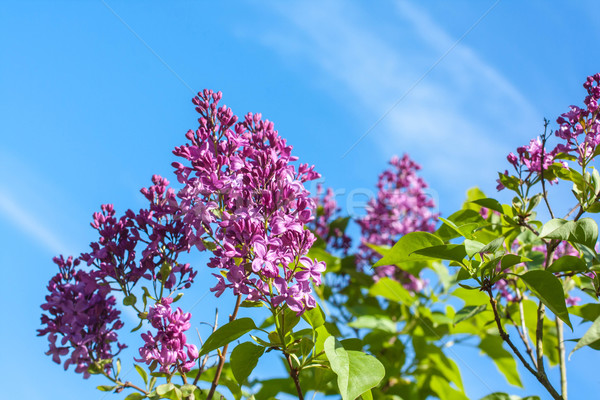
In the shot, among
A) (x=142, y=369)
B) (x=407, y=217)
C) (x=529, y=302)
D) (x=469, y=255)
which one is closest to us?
(x=469, y=255)

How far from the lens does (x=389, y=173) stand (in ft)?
14.2

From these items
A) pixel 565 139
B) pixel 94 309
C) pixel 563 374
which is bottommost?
pixel 563 374

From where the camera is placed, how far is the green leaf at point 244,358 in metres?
1.46

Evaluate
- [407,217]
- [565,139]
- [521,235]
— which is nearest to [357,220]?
[407,217]

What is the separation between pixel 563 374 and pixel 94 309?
1551 millimetres

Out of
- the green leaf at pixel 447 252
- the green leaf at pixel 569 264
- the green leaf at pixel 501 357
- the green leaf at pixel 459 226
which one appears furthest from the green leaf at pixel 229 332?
the green leaf at pixel 501 357

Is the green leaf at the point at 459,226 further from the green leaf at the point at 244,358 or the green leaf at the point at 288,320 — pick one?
the green leaf at the point at 244,358

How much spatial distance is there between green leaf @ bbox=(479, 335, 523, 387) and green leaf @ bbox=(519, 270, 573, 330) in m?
1.79

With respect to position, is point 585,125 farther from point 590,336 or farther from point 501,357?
point 501,357

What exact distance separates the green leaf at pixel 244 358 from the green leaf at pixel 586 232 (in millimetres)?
897

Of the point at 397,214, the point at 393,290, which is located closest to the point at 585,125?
the point at 393,290

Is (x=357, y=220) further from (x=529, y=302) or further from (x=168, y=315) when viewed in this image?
(x=168, y=315)

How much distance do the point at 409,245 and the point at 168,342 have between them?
757 millimetres

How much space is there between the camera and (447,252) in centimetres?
142
